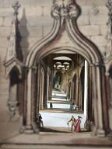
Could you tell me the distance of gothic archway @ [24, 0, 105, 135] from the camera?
5.39 metres

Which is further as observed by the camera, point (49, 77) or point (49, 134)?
point (49, 77)

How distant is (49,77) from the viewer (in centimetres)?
622

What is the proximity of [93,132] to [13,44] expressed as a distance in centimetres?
163

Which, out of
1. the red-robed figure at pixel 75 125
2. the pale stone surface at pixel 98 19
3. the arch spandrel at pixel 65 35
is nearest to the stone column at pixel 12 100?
the arch spandrel at pixel 65 35

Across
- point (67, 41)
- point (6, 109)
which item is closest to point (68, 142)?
point (6, 109)

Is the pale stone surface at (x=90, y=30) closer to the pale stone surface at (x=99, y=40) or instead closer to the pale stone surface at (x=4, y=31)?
the pale stone surface at (x=99, y=40)

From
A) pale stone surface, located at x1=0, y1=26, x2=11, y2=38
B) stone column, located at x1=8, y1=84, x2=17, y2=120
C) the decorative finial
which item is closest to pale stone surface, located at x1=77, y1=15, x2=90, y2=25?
the decorative finial

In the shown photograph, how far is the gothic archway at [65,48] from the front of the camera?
5.39 meters

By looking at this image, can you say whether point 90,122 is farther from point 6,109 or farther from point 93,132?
point 6,109

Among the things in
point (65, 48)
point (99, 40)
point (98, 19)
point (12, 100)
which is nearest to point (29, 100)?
point (12, 100)

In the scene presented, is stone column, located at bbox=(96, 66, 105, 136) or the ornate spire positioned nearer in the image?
stone column, located at bbox=(96, 66, 105, 136)

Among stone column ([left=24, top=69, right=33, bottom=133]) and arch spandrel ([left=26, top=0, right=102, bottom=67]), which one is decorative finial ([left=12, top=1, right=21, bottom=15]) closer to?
arch spandrel ([left=26, top=0, right=102, bottom=67])

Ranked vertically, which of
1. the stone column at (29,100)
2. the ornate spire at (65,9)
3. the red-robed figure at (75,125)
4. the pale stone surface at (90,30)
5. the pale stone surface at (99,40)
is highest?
the ornate spire at (65,9)

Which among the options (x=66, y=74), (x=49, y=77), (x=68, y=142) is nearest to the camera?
(x=68, y=142)
